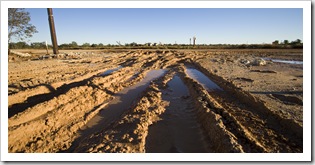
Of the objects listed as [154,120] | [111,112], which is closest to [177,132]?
[154,120]

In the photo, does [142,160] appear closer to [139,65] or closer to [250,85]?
[250,85]

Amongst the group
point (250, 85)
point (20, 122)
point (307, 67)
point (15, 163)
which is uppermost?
point (307, 67)

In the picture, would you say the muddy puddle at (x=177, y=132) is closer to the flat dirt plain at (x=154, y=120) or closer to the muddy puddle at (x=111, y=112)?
the flat dirt plain at (x=154, y=120)

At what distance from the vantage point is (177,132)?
452 cm

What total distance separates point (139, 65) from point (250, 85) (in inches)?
337

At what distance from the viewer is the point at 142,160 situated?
2969 mm

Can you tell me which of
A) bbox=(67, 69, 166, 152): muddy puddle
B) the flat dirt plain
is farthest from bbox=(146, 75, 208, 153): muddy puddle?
bbox=(67, 69, 166, 152): muddy puddle

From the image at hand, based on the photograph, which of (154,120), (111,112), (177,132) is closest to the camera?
(177,132)

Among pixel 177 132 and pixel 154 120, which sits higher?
pixel 154 120

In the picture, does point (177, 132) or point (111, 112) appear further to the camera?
point (111, 112)

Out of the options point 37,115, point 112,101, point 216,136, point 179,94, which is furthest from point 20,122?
point 179,94

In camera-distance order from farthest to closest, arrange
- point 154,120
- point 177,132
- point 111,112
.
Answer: point 111,112 → point 154,120 → point 177,132

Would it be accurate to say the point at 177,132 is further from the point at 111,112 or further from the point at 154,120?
the point at 111,112

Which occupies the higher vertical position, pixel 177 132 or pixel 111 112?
pixel 111 112
